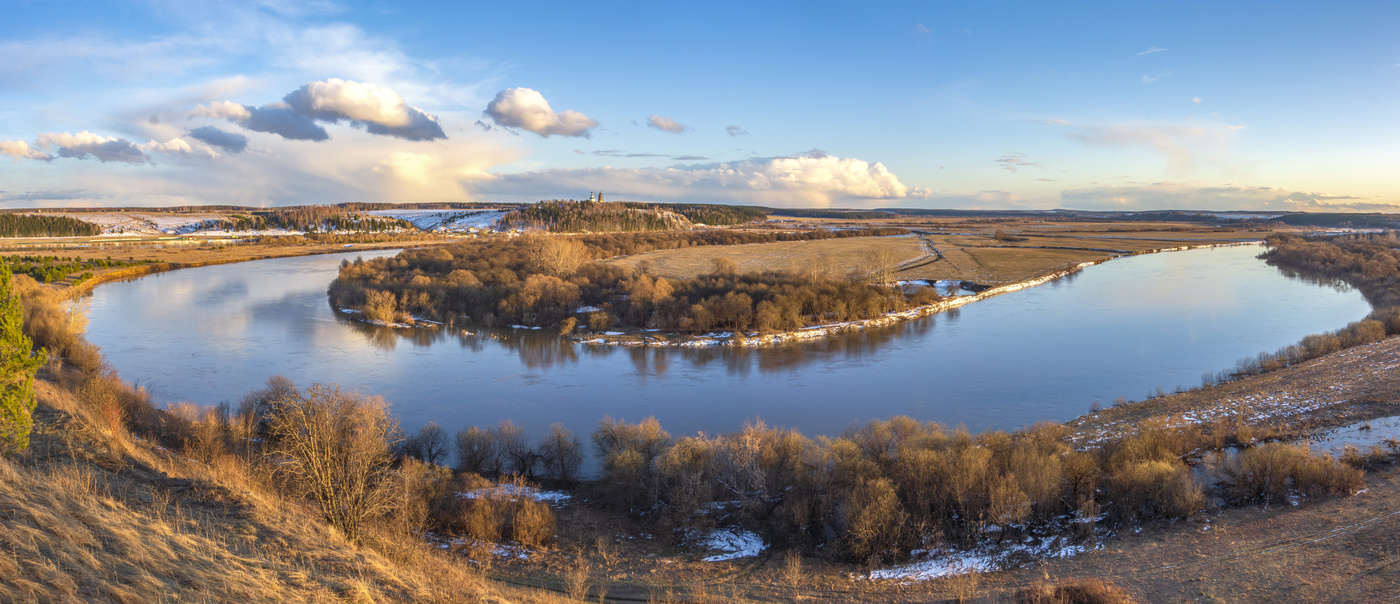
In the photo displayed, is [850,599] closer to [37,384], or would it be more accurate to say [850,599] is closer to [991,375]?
[991,375]

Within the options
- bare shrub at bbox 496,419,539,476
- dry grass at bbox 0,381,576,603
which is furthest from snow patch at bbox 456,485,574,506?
dry grass at bbox 0,381,576,603

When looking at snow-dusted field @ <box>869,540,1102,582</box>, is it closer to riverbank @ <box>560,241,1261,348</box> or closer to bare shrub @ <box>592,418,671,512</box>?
bare shrub @ <box>592,418,671,512</box>

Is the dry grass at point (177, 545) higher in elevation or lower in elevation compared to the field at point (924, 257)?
lower

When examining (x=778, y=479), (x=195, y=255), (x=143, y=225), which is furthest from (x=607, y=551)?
(x=143, y=225)

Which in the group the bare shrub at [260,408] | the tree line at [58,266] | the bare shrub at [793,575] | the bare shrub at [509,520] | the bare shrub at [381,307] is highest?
the tree line at [58,266]

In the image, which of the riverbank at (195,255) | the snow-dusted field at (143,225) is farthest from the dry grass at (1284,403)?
the snow-dusted field at (143,225)

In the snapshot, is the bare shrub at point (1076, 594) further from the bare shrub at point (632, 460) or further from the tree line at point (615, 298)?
the tree line at point (615, 298)
